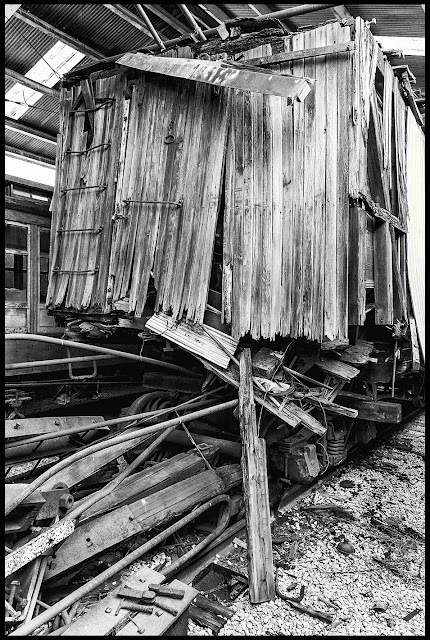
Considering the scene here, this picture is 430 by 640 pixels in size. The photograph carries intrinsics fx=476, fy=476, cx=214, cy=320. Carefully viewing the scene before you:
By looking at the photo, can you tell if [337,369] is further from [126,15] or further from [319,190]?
[126,15]

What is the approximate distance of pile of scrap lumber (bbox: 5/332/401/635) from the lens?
3822mm

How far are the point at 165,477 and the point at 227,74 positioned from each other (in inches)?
185

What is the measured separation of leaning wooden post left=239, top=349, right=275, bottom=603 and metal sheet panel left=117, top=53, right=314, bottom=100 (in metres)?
2.97

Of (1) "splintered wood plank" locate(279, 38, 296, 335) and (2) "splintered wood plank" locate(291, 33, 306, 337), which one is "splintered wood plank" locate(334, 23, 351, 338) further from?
(1) "splintered wood plank" locate(279, 38, 296, 335)

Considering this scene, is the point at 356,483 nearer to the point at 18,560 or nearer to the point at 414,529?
the point at 414,529

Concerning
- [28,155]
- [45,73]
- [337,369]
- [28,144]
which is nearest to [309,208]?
[337,369]

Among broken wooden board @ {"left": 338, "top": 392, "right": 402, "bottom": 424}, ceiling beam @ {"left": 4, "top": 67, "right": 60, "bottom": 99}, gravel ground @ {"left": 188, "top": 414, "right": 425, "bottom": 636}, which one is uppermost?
ceiling beam @ {"left": 4, "top": 67, "right": 60, "bottom": 99}

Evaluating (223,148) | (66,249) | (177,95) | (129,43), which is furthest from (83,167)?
(129,43)

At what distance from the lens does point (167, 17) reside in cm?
807

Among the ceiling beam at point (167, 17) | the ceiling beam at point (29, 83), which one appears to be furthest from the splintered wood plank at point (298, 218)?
the ceiling beam at point (29, 83)

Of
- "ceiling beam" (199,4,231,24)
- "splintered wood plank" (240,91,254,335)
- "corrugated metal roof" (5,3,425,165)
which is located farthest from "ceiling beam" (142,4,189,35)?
"splintered wood plank" (240,91,254,335)

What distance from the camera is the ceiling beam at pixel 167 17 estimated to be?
7.77m

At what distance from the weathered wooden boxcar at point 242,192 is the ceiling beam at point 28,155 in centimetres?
567

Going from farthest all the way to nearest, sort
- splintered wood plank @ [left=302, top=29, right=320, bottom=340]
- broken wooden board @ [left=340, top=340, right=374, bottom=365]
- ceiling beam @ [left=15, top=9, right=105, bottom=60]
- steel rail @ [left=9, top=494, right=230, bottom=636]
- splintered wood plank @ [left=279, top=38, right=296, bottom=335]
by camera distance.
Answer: ceiling beam @ [left=15, top=9, right=105, bottom=60] < broken wooden board @ [left=340, top=340, right=374, bottom=365] < splintered wood plank @ [left=279, top=38, right=296, bottom=335] < splintered wood plank @ [left=302, top=29, right=320, bottom=340] < steel rail @ [left=9, top=494, right=230, bottom=636]
